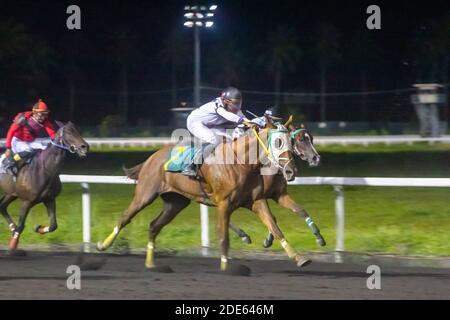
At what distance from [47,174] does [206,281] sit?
3.44 meters

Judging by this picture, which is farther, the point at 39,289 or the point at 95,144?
the point at 95,144

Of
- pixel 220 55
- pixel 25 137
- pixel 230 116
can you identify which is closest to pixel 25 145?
pixel 25 137

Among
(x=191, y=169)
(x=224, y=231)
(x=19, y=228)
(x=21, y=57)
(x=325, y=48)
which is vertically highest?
(x=325, y=48)

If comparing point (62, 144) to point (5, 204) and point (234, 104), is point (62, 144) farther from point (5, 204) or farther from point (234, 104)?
point (234, 104)

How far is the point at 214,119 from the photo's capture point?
9.09 metres

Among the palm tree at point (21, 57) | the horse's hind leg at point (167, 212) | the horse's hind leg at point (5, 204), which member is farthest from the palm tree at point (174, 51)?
the horse's hind leg at point (167, 212)

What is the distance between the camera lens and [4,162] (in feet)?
35.3

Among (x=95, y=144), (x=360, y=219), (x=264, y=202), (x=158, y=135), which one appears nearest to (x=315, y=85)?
(x=158, y=135)

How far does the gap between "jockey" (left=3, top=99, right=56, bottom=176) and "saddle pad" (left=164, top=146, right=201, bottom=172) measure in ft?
7.27

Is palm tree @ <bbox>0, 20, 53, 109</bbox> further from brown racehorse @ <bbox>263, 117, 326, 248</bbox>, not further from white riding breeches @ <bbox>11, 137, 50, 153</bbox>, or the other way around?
brown racehorse @ <bbox>263, 117, 326, 248</bbox>

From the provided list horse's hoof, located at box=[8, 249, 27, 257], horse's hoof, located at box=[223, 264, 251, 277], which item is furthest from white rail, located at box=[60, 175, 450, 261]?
horse's hoof, located at box=[223, 264, 251, 277]

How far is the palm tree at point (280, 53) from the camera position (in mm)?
56281

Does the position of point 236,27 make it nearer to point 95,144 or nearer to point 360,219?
point 95,144
